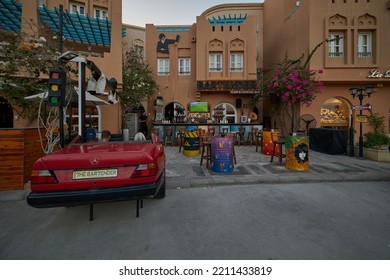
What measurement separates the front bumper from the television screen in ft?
40.9

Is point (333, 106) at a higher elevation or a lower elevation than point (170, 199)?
higher

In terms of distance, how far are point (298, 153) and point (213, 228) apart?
441 cm

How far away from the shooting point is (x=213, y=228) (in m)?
2.81

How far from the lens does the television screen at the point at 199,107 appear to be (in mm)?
14766

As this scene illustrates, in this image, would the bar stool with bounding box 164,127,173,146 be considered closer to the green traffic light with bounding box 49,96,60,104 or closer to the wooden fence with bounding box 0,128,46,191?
the wooden fence with bounding box 0,128,46,191

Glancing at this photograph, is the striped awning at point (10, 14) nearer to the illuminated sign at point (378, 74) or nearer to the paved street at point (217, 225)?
the paved street at point (217, 225)

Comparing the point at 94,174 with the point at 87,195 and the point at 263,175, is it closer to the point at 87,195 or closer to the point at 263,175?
the point at 87,195

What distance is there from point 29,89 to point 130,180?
7.35 m

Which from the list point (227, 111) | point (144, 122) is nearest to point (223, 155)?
point (227, 111)

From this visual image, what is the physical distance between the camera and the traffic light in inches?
151

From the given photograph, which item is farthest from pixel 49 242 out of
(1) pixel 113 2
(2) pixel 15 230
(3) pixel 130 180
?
(1) pixel 113 2

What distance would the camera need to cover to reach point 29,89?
6934mm

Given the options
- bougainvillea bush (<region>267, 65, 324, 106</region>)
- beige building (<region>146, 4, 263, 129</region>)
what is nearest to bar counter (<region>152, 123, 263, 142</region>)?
beige building (<region>146, 4, 263, 129</region>)
